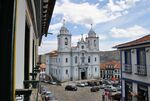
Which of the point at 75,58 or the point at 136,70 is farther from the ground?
the point at 75,58

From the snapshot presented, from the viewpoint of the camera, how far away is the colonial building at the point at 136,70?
14.1 m

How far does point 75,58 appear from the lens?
54.0m

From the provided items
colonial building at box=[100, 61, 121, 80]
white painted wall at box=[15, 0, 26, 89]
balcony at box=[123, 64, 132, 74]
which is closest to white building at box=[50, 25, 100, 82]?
colonial building at box=[100, 61, 121, 80]

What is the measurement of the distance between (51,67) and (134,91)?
1793 inches

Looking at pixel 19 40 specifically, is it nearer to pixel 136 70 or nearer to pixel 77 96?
pixel 136 70

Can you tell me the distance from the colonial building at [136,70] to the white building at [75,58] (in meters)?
34.2

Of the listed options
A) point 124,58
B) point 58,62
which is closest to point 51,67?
point 58,62

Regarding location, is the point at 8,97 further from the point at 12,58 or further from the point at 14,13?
the point at 14,13

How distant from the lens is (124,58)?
17641 millimetres

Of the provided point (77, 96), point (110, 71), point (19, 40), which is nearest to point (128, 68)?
point (19, 40)

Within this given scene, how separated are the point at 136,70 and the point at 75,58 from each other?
127ft

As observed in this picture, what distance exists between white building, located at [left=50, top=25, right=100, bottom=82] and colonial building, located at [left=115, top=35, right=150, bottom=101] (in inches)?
1347

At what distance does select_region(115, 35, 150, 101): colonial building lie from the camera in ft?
46.2

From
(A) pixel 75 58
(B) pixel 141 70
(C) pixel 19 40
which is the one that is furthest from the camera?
(A) pixel 75 58
